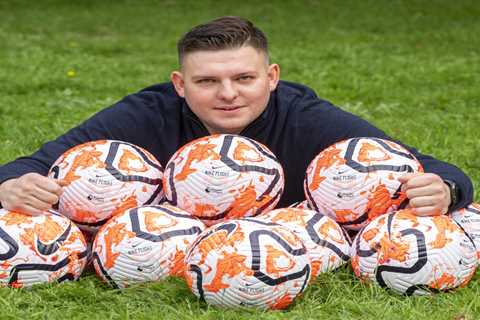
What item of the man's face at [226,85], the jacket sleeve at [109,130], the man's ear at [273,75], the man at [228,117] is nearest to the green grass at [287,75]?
the man at [228,117]

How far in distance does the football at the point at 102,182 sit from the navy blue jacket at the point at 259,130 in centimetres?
45

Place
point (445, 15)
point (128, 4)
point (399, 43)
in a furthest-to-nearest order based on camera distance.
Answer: point (128, 4), point (445, 15), point (399, 43)

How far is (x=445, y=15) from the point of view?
1925 centimetres

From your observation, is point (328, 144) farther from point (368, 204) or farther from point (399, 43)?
point (399, 43)

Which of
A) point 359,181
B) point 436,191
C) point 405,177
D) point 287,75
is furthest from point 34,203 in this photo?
point 287,75

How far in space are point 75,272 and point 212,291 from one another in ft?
2.84

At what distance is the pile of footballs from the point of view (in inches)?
147

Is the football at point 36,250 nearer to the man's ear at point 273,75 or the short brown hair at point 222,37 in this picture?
the short brown hair at point 222,37

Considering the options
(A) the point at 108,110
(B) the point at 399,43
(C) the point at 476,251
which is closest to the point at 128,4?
(B) the point at 399,43

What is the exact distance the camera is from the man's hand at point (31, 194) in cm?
416

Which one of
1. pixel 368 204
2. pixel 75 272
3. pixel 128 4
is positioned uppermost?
pixel 368 204

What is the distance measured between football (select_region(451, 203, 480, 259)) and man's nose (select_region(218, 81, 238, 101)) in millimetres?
1329

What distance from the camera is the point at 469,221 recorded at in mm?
4469

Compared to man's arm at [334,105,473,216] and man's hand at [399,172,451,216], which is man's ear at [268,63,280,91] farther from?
man's hand at [399,172,451,216]
